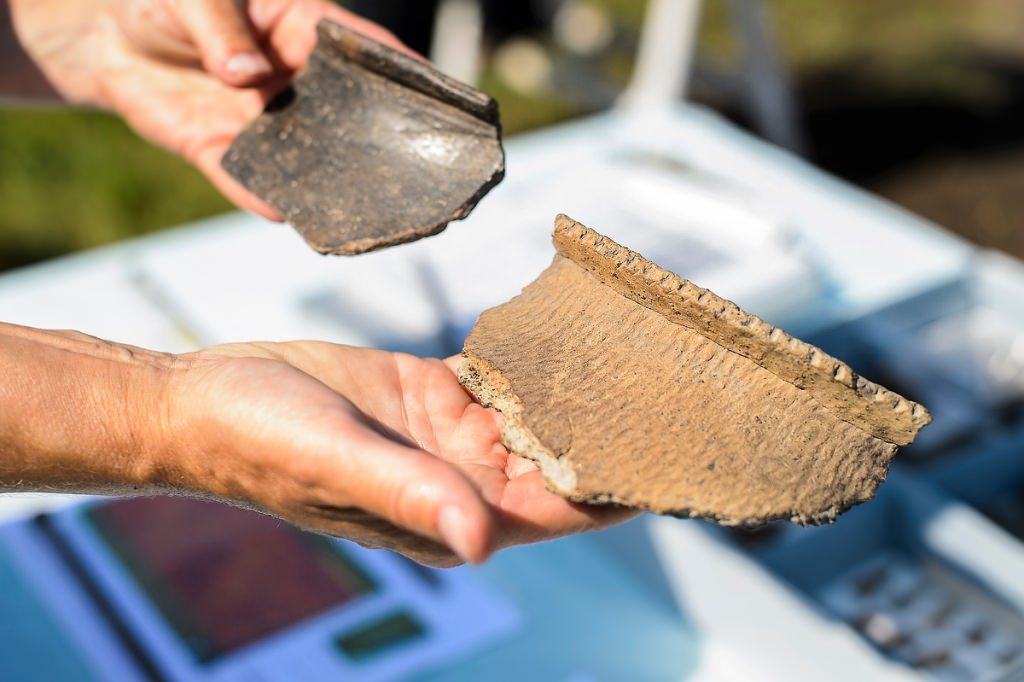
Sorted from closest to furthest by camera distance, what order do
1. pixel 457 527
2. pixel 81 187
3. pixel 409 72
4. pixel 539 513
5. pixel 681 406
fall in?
pixel 457 527 → pixel 539 513 → pixel 681 406 → pixel 409 72 → pixel 81 187

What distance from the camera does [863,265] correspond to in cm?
299

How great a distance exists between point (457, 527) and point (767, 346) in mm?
557

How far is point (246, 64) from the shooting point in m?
2.06

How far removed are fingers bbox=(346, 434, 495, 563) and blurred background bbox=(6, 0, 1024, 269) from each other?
3740 millimetres

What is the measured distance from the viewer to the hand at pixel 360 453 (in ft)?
3.88

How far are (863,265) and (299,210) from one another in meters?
1.76

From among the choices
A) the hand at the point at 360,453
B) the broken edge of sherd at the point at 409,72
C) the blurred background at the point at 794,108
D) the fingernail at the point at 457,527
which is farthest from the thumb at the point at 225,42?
the blurred background at the point at 794,108

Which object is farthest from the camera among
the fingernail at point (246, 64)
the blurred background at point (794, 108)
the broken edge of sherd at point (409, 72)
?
the blurred background at point (794, 108)

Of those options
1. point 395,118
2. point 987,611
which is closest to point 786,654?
point 987,611

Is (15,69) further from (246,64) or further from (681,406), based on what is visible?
(681,406)

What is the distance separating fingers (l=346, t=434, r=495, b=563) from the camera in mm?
1147

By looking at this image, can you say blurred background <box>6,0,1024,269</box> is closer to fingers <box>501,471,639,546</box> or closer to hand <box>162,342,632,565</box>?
hand <box>162,342,632,565</box>

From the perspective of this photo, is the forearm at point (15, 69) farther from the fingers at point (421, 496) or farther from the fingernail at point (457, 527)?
the fingernail at point (457, 527)

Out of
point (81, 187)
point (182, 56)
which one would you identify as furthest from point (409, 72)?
point (81, 187)
